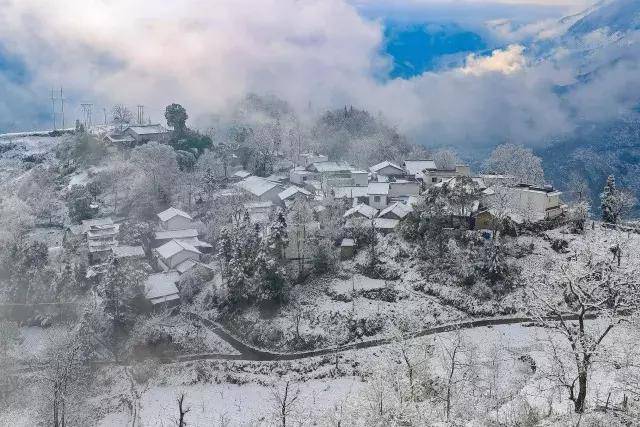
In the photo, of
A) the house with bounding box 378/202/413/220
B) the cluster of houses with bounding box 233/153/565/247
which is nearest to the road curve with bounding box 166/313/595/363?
the cluster of houses with bounding box 233/153/565/247

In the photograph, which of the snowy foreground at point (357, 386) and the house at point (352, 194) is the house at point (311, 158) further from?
the snowy foreground at point (357, 386)

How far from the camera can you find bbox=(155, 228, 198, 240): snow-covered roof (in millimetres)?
40094

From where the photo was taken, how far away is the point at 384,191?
140 ft

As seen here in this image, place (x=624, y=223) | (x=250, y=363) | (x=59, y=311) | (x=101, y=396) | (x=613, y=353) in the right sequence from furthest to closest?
1. (x=624, y=223)
2. (x=59, y=311)
3. (x=250, y=363)
4. (x=101, y=396)
5. (x=613, y=353)

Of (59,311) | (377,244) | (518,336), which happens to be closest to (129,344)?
(59,311)

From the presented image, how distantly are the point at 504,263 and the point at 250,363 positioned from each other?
50.3ft

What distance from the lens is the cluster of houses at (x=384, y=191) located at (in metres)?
35.2

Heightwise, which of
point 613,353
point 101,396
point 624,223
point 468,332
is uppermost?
point 624,223

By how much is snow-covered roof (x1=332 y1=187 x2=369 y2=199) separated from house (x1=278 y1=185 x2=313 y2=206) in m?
2.20

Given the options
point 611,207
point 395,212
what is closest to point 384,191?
point 395,212

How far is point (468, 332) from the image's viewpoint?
28609 millimetres

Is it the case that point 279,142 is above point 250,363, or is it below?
above

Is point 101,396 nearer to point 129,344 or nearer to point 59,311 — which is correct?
point 129,344

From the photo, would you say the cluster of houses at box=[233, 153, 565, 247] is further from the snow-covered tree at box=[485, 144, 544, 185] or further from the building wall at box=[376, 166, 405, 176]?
the snow-covered tree at box=[485, 144, 544, 185]
